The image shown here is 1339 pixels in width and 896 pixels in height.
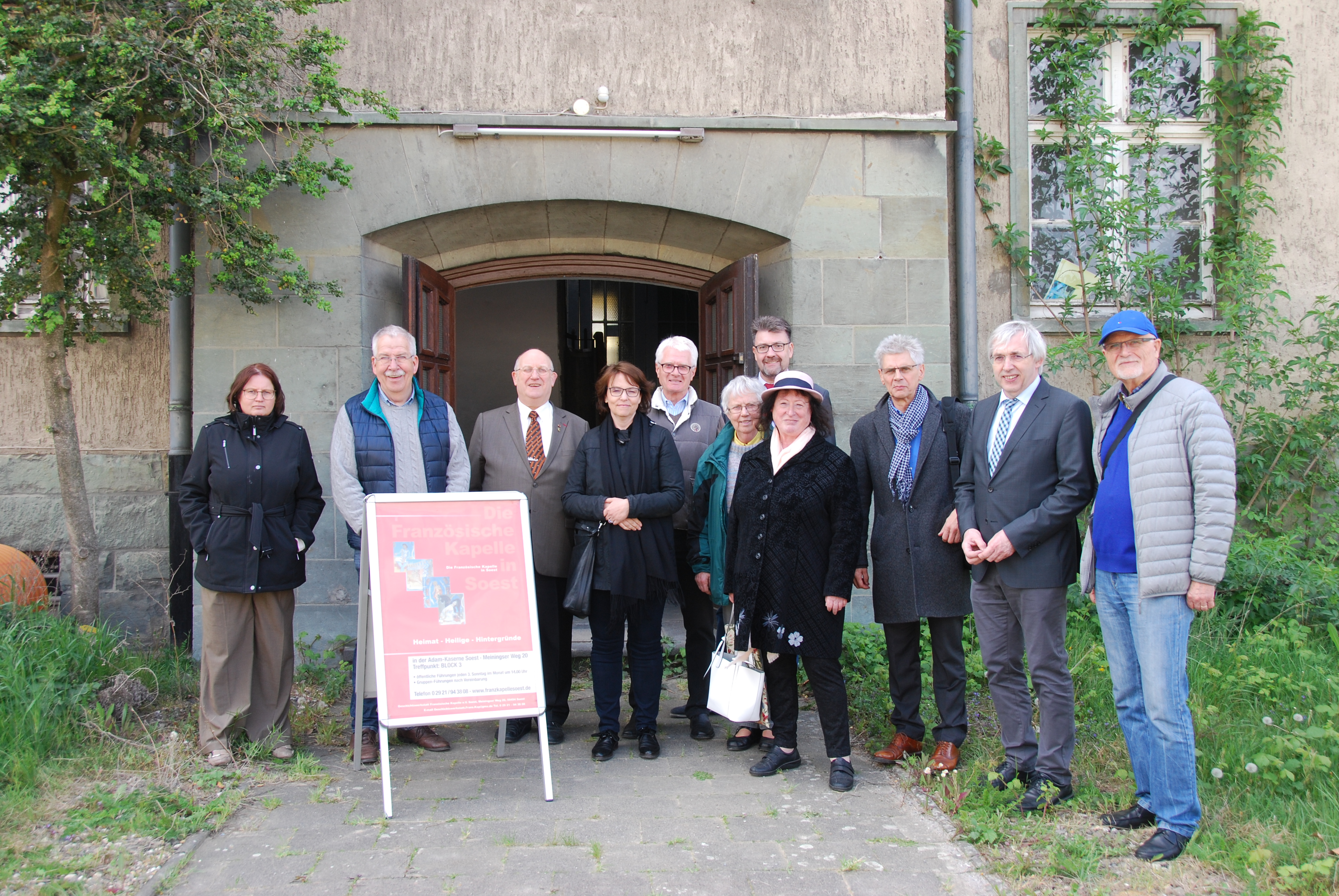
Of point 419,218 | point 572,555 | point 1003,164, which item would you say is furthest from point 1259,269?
point 419,218

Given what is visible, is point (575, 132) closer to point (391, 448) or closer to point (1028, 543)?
point (391, 448)

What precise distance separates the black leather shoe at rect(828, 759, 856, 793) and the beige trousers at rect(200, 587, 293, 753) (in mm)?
2482

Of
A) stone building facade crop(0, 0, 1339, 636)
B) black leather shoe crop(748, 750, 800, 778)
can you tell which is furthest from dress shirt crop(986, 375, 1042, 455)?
stone building facade crop(0, 0, 1339, 636)

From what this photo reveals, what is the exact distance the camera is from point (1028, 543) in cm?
348

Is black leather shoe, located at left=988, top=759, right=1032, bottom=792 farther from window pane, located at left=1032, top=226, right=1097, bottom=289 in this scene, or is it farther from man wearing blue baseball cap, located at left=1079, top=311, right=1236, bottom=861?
window pane, located at left=1032, top=226, right=1097, bottom=289

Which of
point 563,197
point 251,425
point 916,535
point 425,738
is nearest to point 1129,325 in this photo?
point 916,535

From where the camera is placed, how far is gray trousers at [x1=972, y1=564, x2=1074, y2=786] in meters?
3.52

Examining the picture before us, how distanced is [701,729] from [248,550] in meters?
2.28

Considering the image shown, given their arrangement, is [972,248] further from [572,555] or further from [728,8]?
[572,555]

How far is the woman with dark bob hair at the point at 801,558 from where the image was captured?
12.7 ft

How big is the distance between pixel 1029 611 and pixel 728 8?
443 centimetres

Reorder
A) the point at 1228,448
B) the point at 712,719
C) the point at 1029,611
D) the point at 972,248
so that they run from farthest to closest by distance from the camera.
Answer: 1. the point at 972,248
2. the point at 712,719
3. the point at 1029,611
4. the point at 1228,448

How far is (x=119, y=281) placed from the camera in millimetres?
5145

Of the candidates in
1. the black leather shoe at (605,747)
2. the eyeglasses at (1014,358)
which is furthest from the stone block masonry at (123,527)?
the eyeglasses at (1014,358)
